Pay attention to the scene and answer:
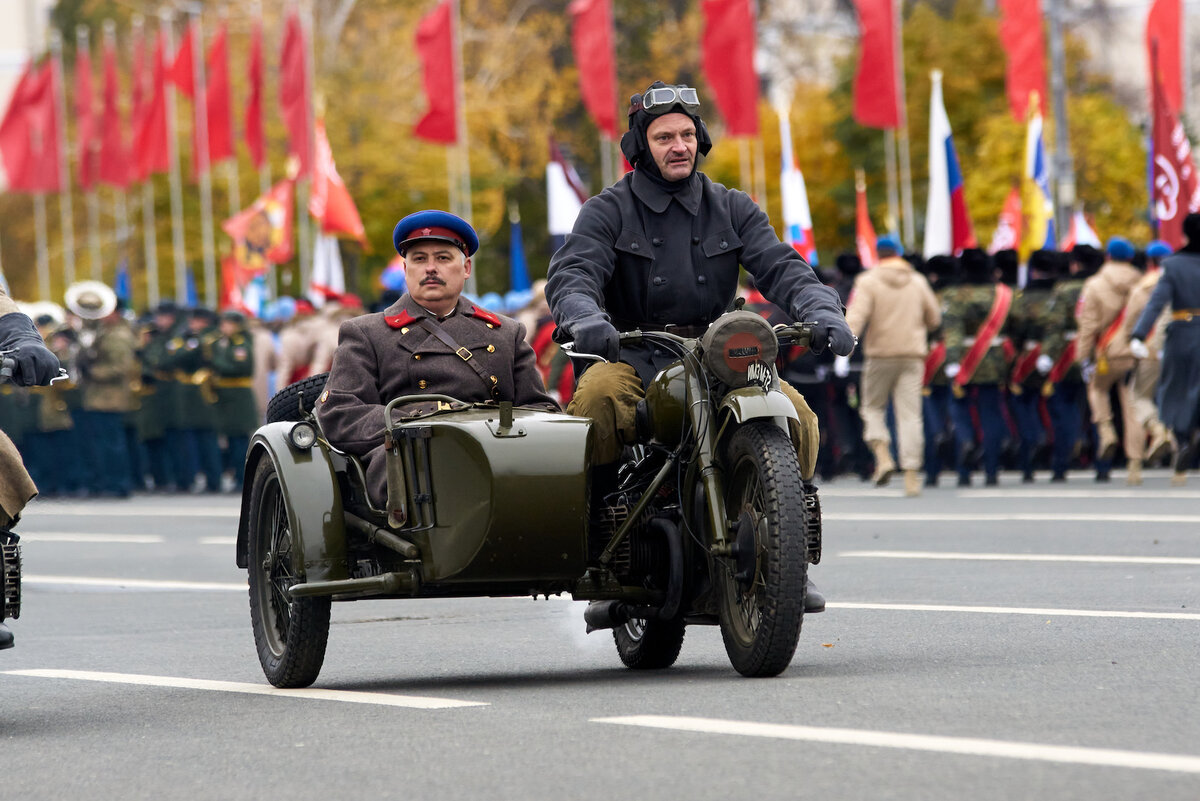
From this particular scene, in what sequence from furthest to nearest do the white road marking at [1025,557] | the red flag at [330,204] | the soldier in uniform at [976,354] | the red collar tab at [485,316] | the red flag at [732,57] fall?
the red flag at [330,204] → the red flag at [732,57] → the soldier in uniform at [976,354] → the white road marking at [1025,557] → the red collar tab at [485,316]

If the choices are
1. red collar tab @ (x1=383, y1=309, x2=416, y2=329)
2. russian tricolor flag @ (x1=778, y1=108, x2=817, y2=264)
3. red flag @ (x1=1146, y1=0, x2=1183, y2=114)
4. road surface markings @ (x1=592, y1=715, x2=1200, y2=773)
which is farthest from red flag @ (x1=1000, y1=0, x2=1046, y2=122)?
road surface markings @ (x1=592, y1=715, x2=1200, y2=773)

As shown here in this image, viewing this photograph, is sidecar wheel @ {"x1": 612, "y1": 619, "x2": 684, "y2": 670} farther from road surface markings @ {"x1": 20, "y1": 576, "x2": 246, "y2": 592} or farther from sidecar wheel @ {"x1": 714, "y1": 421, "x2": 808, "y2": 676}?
→ road surface markings @ {"x1": 20, "y1": 576, "x2": 246, "y2": 592}

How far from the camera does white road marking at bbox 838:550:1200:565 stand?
12055mm

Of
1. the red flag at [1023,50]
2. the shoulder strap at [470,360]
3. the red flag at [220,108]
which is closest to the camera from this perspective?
the shoulder strap at [470,360]

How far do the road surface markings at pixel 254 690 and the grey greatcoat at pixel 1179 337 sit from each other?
11158mm

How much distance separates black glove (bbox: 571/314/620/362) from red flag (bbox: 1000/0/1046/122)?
23.4 m

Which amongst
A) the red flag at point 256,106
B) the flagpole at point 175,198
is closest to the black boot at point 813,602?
the red flag at point 256,106

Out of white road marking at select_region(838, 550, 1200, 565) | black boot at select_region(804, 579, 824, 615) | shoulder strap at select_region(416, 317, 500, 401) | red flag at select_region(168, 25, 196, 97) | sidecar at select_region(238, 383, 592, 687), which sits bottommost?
white road marking at select_region(838, 550, 1200, 565)

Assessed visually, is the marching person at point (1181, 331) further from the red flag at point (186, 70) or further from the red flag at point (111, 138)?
the red flag at point (111, 138)

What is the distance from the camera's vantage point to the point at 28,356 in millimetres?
6727

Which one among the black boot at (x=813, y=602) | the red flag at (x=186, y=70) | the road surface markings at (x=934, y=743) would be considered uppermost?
the red flag at (x=186, y=70)

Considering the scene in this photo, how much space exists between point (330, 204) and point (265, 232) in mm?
4890

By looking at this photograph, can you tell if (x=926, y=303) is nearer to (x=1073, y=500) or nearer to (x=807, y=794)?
(x=1073, y=500)

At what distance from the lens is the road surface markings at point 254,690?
7.32 metres
